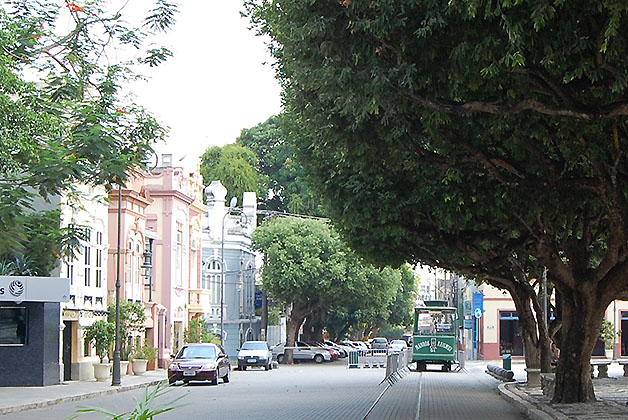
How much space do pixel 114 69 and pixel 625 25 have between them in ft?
37.7

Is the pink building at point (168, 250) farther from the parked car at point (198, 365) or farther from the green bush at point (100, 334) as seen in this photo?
the parked car at point (198, 365)

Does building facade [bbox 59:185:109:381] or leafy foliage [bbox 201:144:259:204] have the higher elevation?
leafy foliage [bbox 201:144:259:204]

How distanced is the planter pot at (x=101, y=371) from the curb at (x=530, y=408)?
1599 cm

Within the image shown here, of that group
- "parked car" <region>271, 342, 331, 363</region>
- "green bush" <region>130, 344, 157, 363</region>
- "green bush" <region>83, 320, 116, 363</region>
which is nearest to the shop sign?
"green bush" <region>83, 320, 116, 363</region>

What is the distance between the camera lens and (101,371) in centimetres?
3875

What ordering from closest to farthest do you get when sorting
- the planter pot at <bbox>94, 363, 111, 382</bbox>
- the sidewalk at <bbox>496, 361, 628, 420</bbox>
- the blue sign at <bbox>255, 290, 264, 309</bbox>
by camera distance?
the sidewalk at <bbox>496, 361, 628, 420</bbox>, the planter pot at <bbox>94, 363, 111, 382</bbox>, the blue sign at <bbox>255, 290, 264, 309</bbox>

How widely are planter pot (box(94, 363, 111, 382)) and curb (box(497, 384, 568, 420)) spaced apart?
1599 centimetres

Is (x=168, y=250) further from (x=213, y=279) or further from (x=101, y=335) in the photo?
(x=213, y=279)

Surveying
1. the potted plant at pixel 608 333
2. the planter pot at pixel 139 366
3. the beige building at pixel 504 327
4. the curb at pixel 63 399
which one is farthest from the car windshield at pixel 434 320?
the curb at pixel 63 399

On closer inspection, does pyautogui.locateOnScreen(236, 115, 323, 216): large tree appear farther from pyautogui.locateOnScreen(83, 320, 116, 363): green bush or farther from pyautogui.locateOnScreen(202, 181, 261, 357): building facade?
pyautogui.locateOnScreen(83, 320, 116, 363): green bush

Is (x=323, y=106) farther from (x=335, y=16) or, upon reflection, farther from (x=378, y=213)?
(x=378, y=213)

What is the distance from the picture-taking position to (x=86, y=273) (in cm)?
4069

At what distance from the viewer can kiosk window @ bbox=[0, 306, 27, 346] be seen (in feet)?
113

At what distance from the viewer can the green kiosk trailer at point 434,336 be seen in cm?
5122
